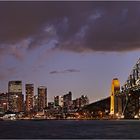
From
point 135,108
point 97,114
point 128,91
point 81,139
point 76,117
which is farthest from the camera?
point 76,117

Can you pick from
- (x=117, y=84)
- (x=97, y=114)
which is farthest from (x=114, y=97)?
(x=97, y=114)

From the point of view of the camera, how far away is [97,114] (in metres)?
143

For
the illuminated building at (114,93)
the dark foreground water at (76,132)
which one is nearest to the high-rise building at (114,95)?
the illuminated building at (114,93)

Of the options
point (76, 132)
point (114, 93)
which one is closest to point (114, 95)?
point (114, 93)

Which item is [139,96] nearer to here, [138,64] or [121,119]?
[138,64]

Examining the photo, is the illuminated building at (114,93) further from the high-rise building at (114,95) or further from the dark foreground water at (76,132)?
the dark foreground water at (76,132)

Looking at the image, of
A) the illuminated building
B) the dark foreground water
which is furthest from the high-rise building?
the dark foreground water

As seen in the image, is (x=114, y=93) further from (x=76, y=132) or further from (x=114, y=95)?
(x=76, y=132)

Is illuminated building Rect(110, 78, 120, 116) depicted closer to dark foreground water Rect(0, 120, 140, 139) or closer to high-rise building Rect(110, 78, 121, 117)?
high-rise building Rect(110, 78, 121, 117)

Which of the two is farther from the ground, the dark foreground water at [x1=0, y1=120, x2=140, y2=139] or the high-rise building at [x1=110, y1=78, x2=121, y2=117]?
the high-rise building at [x1=110, y1=78, x2=121, y2=117]

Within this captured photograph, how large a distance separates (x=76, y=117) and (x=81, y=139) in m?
105

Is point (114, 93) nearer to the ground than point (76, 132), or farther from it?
farther from it

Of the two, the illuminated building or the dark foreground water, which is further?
the illuminated building

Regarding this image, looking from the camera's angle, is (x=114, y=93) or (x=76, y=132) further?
(x=114, y=93)
